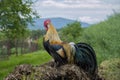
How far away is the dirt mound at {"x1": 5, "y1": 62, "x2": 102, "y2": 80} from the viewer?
9336 millimetres

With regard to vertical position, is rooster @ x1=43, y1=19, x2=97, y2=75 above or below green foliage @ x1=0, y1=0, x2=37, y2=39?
above

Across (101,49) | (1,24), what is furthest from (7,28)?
(101,49)

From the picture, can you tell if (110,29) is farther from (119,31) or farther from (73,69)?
(73,69)

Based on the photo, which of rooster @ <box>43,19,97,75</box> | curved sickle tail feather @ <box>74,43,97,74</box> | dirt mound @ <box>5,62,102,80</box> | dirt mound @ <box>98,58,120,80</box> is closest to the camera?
dirt mound @ <box>5,62,102,80</box>

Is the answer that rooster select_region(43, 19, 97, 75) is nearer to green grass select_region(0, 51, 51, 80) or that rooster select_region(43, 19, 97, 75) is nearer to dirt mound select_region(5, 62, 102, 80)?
dirt mound select_region(5, 62, 102, 80)

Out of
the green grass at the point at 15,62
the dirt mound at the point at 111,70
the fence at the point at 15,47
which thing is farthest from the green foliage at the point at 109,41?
the fence at the point at 15,47

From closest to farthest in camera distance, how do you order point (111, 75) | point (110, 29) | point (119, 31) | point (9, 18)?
point (111, 75) → point (119, 31) → point (110, 29) → point (9, 18)

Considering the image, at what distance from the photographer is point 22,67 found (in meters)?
9.47

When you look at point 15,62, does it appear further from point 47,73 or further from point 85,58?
point 47,73

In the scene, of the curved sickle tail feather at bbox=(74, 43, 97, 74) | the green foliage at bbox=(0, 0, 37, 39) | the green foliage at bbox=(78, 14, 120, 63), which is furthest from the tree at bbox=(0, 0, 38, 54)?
the curved sickle tail feather at bbox=(74, 43, 97, 74)

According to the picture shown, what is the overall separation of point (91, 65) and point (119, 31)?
2.71 meters

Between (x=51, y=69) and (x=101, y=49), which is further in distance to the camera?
(x=101, y=49)

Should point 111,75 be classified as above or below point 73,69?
below

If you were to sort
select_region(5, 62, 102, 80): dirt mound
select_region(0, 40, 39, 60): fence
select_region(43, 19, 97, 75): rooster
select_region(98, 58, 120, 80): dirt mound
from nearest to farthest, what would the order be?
select_region(5, 62, 102, 80): dirt mound → select_region(43, 19, 97, 75): rooster → select_region(98, 58, 120, 80): dirt mound → select_region(0, 40, 39, 60): fence
